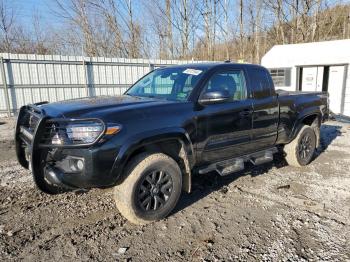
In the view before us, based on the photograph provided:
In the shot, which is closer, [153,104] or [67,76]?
[153,104]

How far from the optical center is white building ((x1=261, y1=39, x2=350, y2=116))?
12.8 metres

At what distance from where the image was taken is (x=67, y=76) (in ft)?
41.4

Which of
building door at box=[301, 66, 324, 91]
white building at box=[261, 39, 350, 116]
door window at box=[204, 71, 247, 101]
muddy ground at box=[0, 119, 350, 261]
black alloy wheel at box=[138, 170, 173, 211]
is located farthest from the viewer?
building door at box=[301, 66, 324, 91]

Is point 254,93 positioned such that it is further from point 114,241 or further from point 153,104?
point 114,241

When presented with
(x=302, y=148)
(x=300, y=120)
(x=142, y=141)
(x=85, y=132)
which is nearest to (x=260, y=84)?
(x=300, y=120)

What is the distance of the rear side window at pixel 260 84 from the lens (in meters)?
4.58

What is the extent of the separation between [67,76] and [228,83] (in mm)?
10085

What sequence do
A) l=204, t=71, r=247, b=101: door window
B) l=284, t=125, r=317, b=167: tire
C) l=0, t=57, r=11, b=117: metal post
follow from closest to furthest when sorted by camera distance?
l=204, t=71, r=247, b=101: door window < l=284, t=125, r=317, b=167: tire < l=0, t=57, r=11, b=117: metal post

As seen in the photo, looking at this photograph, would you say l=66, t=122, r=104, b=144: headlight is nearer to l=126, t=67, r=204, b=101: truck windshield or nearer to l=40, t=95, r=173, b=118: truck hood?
l=40, t=95, r=173, b=118: truck hood

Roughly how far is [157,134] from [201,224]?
120cm

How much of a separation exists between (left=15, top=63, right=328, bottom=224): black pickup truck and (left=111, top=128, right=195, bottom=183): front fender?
0.01 metres

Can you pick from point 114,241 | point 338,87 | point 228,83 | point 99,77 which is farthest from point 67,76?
point 338,87

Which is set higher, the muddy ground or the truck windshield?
the truck windshield

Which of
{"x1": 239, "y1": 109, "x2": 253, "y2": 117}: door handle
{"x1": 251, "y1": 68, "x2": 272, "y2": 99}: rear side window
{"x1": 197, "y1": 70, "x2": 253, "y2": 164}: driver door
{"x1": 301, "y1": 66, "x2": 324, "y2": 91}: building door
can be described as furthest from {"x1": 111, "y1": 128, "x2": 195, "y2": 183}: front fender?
{"x1": 301, "y1": 66, "x2": 324, "y2": 91}: building door
